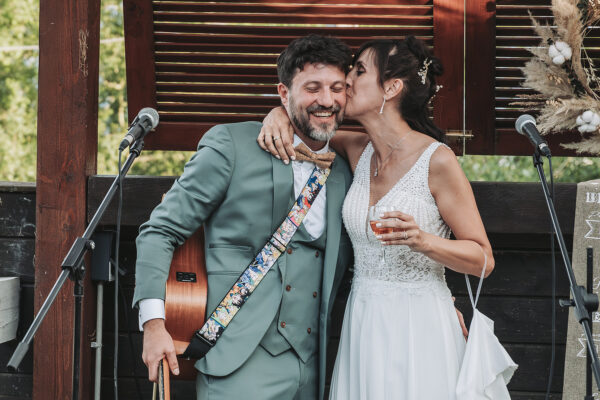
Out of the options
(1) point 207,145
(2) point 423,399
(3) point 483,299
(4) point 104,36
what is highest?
(4) point 104,36

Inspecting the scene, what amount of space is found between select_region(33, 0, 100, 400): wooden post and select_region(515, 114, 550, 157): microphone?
200 cm

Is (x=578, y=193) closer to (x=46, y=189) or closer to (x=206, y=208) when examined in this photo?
(x=206, y=208)

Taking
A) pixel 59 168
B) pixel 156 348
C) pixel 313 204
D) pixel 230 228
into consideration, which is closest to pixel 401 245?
pixel 313 204

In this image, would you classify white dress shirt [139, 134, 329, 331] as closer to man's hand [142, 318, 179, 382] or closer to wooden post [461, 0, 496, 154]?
man's hand [142, 318, 179, 382]

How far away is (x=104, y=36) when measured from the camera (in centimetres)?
1272

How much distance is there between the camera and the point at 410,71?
9.77 feet

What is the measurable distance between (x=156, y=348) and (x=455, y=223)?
117 cm

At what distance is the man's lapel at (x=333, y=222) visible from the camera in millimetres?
2812

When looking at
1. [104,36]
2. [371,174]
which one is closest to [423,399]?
[371,174]

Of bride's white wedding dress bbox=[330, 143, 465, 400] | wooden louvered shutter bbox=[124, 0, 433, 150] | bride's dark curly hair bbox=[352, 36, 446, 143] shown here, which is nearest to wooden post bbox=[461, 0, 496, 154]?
wooden louvered shutter bbox=[124, 0, 433, 150]

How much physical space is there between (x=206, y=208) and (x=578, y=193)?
1.68 metres

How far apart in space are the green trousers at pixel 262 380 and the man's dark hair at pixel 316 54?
111 cm

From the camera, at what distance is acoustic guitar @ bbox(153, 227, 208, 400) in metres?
2.68

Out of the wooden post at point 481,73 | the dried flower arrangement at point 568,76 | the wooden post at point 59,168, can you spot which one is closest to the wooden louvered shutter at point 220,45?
the wooden post at point 481,73
